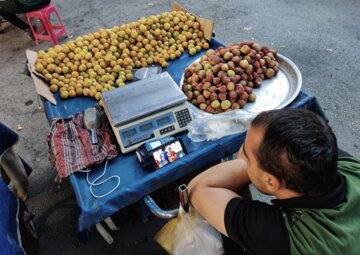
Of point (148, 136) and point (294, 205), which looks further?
point (148, 136)

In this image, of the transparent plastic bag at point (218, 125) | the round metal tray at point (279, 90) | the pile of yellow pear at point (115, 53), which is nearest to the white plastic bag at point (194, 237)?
the transparent plastic bag at point (218, 125)

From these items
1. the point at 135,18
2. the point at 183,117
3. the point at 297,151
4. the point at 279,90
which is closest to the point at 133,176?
the point at 183,117

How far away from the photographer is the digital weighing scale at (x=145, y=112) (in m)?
1.54

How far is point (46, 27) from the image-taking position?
12.3 ft

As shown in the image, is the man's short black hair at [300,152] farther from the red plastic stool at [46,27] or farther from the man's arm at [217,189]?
the red plastic stool at [46,27]

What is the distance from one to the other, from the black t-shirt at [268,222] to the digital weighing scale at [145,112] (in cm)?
73

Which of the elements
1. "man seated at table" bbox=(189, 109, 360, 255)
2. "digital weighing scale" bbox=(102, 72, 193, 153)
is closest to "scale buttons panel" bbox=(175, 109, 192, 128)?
"digital weighing scale" bbox=(102, 72, 193, 153)

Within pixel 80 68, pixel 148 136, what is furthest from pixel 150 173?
pixel 80 68

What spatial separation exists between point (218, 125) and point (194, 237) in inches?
25.9

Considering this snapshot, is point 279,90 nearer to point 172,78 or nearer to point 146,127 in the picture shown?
point 172,78

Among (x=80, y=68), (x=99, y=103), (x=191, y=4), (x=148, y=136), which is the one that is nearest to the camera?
(x=148, y=136)

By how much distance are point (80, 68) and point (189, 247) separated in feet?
4.75

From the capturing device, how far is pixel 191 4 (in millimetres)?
4664

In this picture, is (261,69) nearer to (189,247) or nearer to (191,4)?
(189,247)
